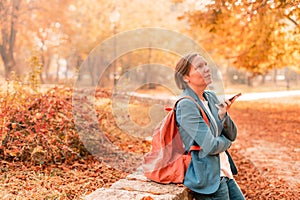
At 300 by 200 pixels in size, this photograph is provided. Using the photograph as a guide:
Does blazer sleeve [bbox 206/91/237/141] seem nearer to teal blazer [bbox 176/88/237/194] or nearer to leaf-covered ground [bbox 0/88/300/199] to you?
teal blazer [bbox 176/88/237/194]

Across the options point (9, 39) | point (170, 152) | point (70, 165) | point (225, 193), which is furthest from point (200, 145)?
point (9, 39)

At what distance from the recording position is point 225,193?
3209 millimetres

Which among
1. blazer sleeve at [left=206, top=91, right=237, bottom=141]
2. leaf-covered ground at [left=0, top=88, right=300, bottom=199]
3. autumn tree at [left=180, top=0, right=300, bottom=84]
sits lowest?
leaf-covered ground at [left=0, top=88, right=300, bottom=199]

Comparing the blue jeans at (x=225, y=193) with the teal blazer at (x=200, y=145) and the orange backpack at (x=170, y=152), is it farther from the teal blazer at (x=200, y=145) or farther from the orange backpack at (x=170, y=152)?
the orange backpack at (x=170, y=152)

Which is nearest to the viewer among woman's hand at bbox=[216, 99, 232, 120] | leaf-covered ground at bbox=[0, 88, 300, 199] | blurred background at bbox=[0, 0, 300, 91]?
woman's hand at bbox=[216, 99, 232, 120]

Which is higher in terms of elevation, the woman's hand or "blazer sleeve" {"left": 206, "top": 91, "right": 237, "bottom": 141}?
the woman's hand

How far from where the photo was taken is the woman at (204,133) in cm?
314

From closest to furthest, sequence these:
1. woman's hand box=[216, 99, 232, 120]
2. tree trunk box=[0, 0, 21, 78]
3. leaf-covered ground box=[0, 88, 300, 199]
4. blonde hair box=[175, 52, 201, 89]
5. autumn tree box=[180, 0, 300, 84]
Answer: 1. woman's hand box=[216, 99, 232, 120]
2. blonde hair box=[175, 52, 201, 89]
3. leaf-covered ground box=[0, 88, 300, 199]
4. autumn tree box=[180, 0, 300, 84]
5. tree trunk box=[0, 0, 21, 78]

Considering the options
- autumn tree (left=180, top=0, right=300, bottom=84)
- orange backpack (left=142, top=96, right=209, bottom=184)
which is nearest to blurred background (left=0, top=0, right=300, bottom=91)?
autumn tree (left=180, top=0, right=300, bottom=84)

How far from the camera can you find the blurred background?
7348 millimetres

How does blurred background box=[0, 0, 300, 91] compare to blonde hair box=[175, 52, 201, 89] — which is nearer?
blonde hair box=[175, 52, 201, 89]

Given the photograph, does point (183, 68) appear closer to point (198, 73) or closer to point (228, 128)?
point (198, 73)

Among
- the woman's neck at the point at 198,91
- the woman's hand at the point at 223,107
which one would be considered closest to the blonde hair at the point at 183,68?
the woman's neck at the point at 198,91

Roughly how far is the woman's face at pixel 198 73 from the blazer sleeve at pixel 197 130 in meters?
0.22
